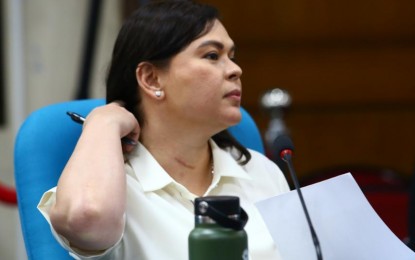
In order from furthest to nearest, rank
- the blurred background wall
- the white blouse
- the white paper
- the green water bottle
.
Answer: the blurred background wall
the white blouse
the white paper
the green water bottle

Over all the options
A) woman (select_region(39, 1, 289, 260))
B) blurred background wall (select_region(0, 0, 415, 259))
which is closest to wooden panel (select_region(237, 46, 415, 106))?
blurred background wall (select_region(0, 0, 415, 259))

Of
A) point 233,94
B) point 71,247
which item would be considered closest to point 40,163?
point 71,247

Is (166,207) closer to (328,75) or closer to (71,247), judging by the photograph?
(71,247)

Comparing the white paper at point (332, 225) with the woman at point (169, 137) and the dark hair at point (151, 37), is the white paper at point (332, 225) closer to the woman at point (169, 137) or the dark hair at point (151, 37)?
the woman at point (169, 137)

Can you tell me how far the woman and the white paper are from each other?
246 mm

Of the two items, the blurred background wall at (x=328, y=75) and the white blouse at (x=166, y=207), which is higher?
the blurred background wall at (x=328, y=75)

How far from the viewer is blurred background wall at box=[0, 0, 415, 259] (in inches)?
151

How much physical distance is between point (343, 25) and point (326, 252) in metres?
2.44

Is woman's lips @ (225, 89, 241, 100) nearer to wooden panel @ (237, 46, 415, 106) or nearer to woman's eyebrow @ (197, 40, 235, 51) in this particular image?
woman's eyebrow @ (197, 40, 235, 51)

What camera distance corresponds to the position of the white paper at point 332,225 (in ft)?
4.95

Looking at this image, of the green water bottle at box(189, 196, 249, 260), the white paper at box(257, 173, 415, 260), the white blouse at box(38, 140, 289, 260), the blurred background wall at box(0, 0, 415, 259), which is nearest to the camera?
the green water bottle at box(189, 196, 249, 260)

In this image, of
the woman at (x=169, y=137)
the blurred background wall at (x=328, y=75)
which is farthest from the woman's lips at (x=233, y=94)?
the blurred background wall at (x=328, y=75)

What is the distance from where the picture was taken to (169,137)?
190 centimetres

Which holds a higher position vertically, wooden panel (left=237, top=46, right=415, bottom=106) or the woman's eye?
wooden panel (left=237, top=46, right=415, bottom=106)
